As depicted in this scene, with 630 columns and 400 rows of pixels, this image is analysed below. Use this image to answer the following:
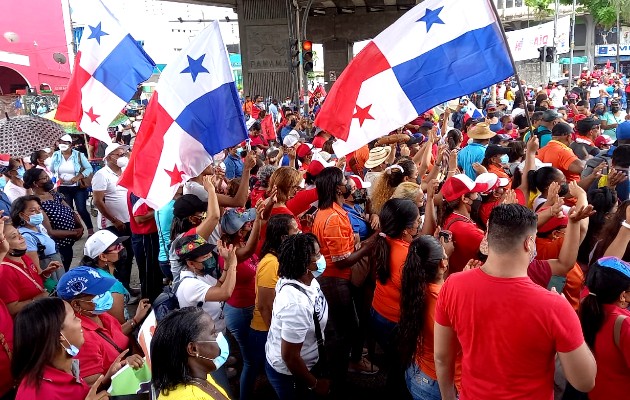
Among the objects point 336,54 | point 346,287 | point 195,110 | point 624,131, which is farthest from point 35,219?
point 336,54

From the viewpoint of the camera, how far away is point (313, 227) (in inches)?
174

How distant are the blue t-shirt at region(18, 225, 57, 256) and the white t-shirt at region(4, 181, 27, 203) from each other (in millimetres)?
1993

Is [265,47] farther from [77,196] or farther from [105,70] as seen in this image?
[105,70]

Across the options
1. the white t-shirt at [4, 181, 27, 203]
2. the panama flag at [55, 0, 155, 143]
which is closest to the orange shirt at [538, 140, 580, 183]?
the panama flag at [55, 0, 155, 143]

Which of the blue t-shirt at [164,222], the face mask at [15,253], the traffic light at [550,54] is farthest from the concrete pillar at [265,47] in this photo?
the face mask at [15,253]

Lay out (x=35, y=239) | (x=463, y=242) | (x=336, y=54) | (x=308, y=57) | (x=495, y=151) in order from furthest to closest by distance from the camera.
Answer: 1. (x=336, y=54)
2. (x=308, y=57)
3. (x=495, y=151)
4. (x=35, y=239)
5. (x=463, y=242)

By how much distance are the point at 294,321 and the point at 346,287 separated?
4.21 ft

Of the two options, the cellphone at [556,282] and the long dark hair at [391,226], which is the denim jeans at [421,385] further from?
the cellphone at [556,282]

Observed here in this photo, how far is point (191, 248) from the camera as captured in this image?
3.56m

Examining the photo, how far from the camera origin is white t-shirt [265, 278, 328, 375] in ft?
10.4

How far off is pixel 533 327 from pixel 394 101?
8.70 feet

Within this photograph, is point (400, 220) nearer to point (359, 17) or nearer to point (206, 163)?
point (206, 163)

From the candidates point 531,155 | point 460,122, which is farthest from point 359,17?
point 531,155

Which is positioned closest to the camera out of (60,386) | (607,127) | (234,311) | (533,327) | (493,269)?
(533,327)
